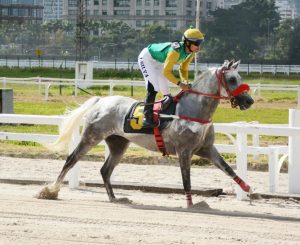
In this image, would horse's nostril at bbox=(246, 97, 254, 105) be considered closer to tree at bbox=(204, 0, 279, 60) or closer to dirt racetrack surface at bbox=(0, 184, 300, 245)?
dirt racetrack surface at bbox=(0, 184, 300, 245)

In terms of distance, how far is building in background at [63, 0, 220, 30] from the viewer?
97.8m

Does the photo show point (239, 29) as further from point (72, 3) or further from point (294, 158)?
point (294, 158)

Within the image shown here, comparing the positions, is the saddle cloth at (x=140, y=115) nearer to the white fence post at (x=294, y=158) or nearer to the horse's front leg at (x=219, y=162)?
the horse's front leg at (x=219, y=162)

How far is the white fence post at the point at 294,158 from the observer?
1067cm

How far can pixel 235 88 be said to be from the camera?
9211 millimetres

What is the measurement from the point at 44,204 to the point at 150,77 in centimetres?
165

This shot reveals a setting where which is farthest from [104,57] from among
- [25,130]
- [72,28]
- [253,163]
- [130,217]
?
[130,217]

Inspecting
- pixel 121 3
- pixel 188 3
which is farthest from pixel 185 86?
pixel 121 3

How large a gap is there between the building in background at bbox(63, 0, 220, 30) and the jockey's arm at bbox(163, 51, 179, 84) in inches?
3467

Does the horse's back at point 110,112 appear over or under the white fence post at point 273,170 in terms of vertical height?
over

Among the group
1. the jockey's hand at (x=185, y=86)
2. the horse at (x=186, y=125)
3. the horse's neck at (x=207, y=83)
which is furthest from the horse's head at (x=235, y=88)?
the jockey's hand at (x=185, y=86)

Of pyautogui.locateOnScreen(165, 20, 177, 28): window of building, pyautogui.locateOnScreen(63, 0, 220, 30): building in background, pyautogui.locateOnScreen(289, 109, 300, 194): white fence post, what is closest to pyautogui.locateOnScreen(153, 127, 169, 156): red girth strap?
pyautogui.locateOnScreen(289, 109, 300, 194): white fence post

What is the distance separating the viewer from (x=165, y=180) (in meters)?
12.3

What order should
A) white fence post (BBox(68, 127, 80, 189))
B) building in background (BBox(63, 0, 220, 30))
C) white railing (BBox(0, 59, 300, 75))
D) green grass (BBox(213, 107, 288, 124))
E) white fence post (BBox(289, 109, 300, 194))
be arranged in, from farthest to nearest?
building in background (BBox(63, 0, 220, 30))
white railing (BBox(0, 59, 300, 75))
green grass (BBox(213, 107, 288, 124))
white fence post (BBox(68, 127, 80, 189))
white fence post (BBox(289, 109, 300, 194))
